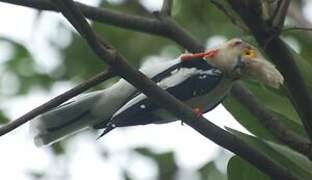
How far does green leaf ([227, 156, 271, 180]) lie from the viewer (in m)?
2.05

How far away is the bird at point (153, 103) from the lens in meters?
2.04

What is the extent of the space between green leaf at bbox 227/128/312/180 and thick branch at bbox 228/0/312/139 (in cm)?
25

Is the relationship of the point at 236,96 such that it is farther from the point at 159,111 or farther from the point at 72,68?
the point at 72,68

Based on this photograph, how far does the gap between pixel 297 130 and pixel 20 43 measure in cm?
183

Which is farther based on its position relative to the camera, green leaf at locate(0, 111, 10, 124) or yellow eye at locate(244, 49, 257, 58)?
green leaf at locate(0, 111, 10, 124)

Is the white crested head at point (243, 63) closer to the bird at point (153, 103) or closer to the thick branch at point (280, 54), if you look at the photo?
the bird at point (153, 103)

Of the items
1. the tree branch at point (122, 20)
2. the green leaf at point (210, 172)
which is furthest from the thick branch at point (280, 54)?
the green leaf at point (210, 172)

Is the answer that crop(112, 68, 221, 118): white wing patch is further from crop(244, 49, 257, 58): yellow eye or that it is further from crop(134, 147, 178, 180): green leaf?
crop(134, 147, 178, 180): green leaf

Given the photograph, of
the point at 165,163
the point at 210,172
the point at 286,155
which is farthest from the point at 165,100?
the point at 165,163

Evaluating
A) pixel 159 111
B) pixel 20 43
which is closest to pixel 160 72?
pixel 159 111

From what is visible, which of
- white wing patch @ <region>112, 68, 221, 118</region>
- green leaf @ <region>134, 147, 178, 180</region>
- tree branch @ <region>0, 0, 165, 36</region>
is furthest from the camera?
green leaf @ <region>134, 147, 178, 180</region>

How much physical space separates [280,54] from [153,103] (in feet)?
1.54

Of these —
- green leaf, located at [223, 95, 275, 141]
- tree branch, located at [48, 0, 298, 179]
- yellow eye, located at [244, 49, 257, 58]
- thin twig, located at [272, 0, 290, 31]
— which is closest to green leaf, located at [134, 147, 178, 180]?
green leaf, located at [223, 95, 275, 141]

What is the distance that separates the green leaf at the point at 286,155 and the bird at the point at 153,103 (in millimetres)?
150
